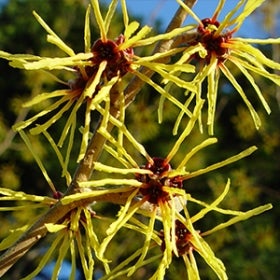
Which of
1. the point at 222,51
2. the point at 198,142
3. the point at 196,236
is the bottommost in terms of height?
the point at 196,236

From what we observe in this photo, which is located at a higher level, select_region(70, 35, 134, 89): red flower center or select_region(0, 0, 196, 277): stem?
select_region(70, 35, 134, 89): red flower center

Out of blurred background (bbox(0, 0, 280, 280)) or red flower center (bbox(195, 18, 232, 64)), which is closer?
red flower center (bbox(195, 18, 232, 64))

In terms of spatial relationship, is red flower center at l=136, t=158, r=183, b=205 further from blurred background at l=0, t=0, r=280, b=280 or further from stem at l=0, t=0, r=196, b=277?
blurred background at l=0, t=0, r=280, b=280

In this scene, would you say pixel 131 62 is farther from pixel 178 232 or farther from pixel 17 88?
pixel 17 88

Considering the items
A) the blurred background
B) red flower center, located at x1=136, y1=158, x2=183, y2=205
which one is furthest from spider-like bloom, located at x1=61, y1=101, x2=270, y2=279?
the blurred background

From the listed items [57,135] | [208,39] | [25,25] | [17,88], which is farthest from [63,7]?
[208,39]

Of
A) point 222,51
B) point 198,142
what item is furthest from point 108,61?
point 198,142

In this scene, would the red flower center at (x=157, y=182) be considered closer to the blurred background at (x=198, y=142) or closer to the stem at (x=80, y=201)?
the stem at (x=80, y=201)

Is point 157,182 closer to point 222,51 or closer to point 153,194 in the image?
point 153,194

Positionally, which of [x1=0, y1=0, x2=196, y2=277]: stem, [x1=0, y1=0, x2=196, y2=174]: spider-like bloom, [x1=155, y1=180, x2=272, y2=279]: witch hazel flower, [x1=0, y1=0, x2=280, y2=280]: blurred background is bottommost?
[x1=155, y1=180, x2=272, y2=279]: witch hazel flower
